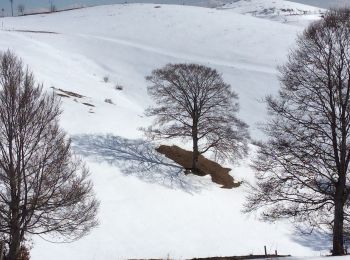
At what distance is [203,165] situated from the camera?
34.2 m

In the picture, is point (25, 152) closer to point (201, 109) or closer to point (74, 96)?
point (201, 109)

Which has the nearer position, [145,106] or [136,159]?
[136,159]

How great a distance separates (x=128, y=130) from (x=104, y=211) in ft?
41.2

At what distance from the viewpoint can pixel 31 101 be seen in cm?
1416

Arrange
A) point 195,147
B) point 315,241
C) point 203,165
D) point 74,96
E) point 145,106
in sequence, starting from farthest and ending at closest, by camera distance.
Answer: point 145,106, point 74,96, point 203,165, point 195,147, point 315,241

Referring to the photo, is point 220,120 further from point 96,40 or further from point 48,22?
point 48,22

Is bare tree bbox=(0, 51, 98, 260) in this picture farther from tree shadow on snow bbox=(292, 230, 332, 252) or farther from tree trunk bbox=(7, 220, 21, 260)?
tree shadow on snow bbox=(292, 230, 332, 252)

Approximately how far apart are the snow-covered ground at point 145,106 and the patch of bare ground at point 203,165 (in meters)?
0.85

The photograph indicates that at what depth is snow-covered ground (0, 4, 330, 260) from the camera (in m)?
23.7

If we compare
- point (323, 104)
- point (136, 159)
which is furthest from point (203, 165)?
point (323, 104)

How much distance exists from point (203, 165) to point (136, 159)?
5489 millimetres

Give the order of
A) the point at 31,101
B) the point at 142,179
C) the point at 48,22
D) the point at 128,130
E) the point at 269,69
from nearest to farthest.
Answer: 1. the point at 31,101
2. the point at 142,179
3. the point at 128,130
4. the point at 269,69
5. the point at 48,22

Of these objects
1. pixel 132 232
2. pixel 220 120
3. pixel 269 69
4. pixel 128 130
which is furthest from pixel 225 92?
pixel 269 69

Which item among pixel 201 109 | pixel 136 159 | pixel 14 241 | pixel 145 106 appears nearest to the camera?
pixel 14 241
